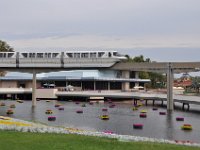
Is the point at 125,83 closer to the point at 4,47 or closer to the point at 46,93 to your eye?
the point at 46,93

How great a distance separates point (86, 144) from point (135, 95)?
10062cm

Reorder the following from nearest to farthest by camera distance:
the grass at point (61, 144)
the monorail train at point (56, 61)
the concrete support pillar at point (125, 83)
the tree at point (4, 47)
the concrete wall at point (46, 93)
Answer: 1. the grass at point (61, 144)
2. the monorail train at point (56, 61)
3. the concrete wall at point (46, 93)
4. the concrete support pillar at point (125, 83)
5. the tree at point (4, 47)

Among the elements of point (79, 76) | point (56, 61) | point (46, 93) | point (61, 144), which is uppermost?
point (56, 61)

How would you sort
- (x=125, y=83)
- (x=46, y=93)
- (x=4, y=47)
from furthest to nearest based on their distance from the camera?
1. (x=4, y=47)
2. (x=125, y=83)
3. (x=46, y=93)

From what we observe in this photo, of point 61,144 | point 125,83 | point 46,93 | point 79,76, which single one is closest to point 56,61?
point 46,93

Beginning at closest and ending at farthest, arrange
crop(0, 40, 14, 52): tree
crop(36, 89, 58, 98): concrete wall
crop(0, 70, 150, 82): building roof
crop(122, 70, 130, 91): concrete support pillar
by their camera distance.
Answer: crop(36, 89, 58, 98): concrete wall, crop(0, 70, 150, 82): building roof, crop(122, 70, 130, 91): concrete support pillar, crop(0, 40, 14, 52): tree

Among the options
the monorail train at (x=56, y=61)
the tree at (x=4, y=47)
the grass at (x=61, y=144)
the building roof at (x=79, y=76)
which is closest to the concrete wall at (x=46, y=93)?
the building roof at (x=79, y=76)

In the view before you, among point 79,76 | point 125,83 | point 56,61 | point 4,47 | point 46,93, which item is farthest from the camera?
point 4,47

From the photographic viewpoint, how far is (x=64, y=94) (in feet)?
468

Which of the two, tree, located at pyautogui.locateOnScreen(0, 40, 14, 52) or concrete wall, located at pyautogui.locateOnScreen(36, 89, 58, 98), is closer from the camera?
concrete wall, located at pyautogui.locateOnScreen(36, 89, 58, 98)

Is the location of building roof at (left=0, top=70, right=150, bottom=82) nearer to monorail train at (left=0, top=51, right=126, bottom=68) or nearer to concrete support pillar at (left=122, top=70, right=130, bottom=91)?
concrete support pillar at (left=122, top=70, right=130, bottom=91)

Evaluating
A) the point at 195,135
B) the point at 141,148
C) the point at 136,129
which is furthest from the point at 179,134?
the point at 141,148

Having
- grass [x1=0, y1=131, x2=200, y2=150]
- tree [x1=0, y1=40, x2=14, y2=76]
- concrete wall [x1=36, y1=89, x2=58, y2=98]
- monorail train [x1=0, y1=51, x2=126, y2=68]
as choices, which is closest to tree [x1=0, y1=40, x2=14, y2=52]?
tree [x1=0, y1=40, x2=14, y2=76]

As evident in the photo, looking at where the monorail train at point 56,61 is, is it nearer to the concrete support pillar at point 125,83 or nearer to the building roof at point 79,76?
the building roof at point 79,76
